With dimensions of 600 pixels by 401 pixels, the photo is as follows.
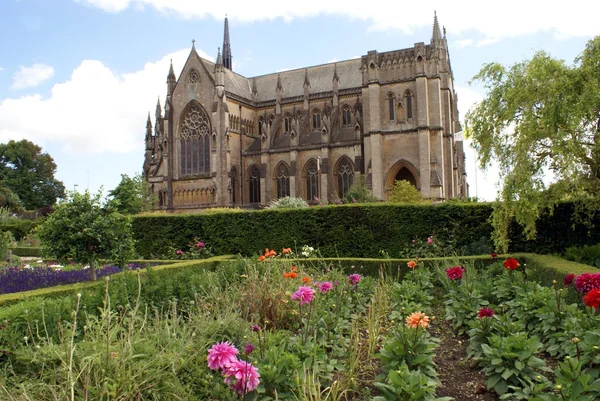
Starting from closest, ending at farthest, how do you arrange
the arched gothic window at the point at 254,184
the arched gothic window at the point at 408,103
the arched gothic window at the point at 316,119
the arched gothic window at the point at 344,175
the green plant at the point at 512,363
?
1. the green plant at the point at 512,363
2. the arched gothic window at the point at 408,103
3. the arched gothic window at the point at 344,175
4. the arched gothic window at the point at 316,119
5. the arched gothic window at the point at 254,184

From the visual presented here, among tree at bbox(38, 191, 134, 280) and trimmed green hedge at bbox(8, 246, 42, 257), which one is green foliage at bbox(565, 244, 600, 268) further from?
trimmed green hedge at bbox(8, 246, 42, 257)

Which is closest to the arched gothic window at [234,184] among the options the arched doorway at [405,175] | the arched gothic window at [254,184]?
the arched gothic window at [254,184]

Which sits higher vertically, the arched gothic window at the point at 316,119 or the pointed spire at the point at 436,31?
the pointed spire at the point at 436,31

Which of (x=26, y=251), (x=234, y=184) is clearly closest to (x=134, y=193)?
(x=234, y=184)

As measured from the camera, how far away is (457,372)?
5531 mm

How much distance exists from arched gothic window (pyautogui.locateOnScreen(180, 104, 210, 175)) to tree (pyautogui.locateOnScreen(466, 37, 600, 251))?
32.3 metres

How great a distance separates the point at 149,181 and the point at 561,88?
1509 inches

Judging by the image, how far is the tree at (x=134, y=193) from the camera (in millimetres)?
36812

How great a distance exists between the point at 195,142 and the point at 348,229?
1162 inches

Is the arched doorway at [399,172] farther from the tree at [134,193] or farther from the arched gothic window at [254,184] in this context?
the tree at [134,193]

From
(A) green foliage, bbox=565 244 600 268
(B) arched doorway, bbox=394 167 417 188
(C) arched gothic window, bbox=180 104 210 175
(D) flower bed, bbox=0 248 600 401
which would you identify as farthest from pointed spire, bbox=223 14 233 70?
(D) flower bed, bbox=0 248 600 401

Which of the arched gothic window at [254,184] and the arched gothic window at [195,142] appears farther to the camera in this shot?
the arched gothic window at [254,184]

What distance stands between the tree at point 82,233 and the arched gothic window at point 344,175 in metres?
29.3

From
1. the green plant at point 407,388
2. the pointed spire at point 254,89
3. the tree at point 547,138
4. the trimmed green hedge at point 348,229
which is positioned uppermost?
the pointed spire at point 254,89
